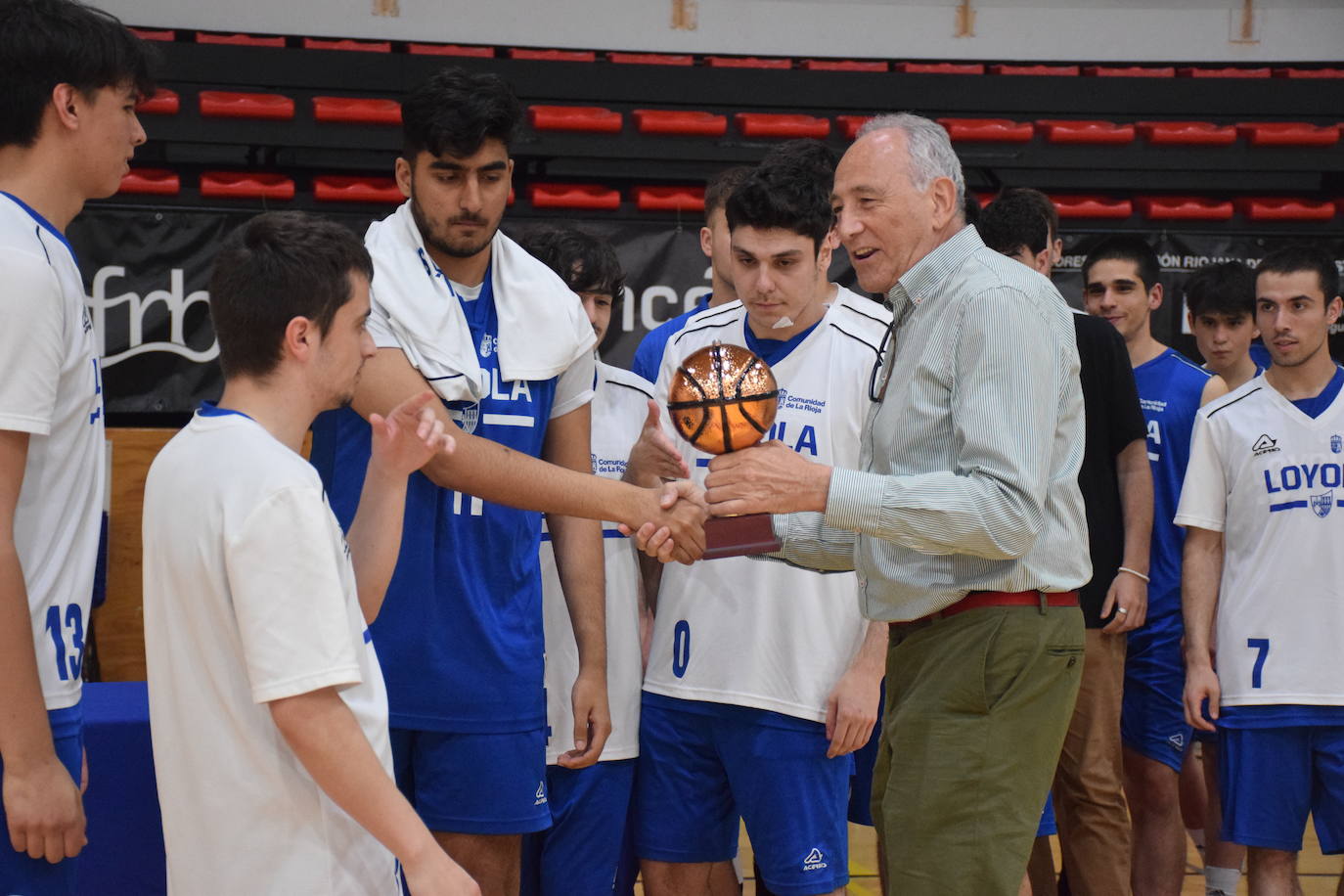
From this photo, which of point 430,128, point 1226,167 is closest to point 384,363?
point 430,128

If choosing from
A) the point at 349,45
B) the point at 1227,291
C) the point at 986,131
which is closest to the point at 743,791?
the point at 1227,291

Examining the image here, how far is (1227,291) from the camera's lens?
6504mm

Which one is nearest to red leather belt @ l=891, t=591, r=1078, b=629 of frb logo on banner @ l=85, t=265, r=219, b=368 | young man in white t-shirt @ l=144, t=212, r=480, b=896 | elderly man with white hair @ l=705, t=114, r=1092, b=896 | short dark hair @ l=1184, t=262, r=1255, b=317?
elderly man with white hair @ l=705, t=114, r=1092, b=896

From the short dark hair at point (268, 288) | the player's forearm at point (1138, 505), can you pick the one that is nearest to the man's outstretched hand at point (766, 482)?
the short dark hair at point (268, 288)

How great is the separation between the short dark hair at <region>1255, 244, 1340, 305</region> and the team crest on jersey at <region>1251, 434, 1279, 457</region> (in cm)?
59

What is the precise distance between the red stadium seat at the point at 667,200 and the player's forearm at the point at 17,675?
7521 millimetres

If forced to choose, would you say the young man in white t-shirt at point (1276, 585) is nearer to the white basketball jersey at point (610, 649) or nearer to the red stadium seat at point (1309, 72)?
the white basketball jersey at point (610, 649)

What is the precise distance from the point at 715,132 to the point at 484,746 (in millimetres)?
7379

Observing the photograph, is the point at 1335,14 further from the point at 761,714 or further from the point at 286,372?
the point at 286,372

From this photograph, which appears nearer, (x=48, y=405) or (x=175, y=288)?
(x=48, y=405)

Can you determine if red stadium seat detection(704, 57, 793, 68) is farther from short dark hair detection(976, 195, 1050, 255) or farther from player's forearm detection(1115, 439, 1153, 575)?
player's forearm detection(1115, 439, 1153, 575)

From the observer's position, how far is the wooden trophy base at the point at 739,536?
305cm

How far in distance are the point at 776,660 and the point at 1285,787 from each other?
199cm

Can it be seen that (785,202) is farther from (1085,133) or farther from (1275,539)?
(1085,133)
